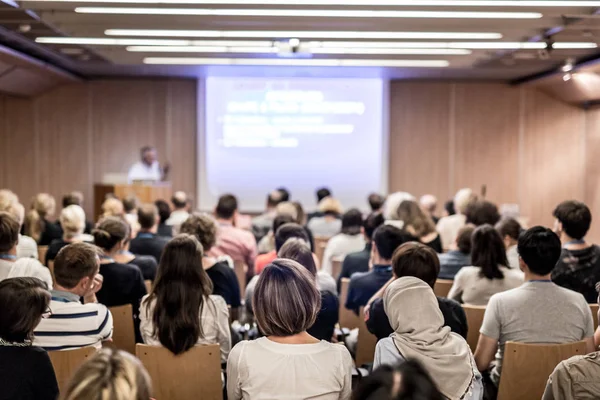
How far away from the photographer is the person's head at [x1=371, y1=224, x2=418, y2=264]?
15.1 ft

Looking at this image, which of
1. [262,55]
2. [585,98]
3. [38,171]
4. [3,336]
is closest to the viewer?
[3,336]

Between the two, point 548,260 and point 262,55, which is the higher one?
point 262,55

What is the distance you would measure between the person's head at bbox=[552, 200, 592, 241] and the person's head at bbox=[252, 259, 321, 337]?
275 cm

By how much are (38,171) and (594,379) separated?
11.2 metres

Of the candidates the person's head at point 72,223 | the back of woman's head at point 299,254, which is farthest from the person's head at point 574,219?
the person's head at point 72,223

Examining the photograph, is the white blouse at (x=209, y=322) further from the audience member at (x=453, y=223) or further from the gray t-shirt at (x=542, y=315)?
the audience member at (x=453, y=223)

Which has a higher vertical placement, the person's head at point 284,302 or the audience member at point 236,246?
the person's head at point 284,302

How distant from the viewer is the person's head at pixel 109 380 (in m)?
1.54

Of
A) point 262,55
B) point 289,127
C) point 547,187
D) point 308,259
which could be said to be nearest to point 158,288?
point 308,259

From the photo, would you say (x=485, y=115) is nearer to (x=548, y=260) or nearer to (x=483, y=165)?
(x=483, y=165)

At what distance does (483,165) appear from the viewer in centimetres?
1262

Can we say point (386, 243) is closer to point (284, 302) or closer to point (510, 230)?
point (510, 230)

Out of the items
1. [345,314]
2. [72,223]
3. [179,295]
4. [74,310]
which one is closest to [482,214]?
[345,314]

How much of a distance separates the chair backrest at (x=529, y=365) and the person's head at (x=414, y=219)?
3018mm
